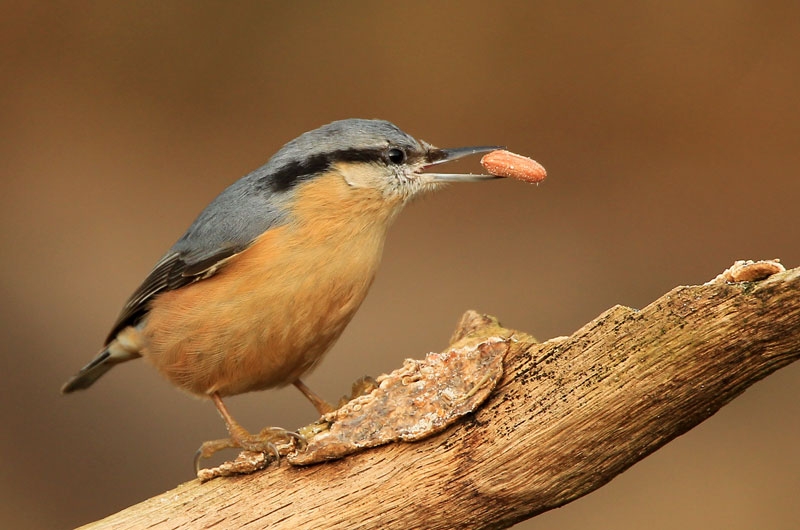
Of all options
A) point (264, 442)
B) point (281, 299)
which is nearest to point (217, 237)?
point (281, 299)

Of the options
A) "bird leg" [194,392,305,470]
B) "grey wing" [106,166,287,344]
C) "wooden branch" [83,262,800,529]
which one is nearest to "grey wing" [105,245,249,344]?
"grey wing" [106,166,287,344]

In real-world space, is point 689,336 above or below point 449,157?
below

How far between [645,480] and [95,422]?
10.9 feet

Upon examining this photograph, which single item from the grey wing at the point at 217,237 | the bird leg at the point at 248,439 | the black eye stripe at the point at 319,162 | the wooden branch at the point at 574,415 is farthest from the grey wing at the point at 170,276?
the wooden branch at the point at 574,415

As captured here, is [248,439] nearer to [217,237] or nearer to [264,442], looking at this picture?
[264,442]

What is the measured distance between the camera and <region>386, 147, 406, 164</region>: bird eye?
3.59 m

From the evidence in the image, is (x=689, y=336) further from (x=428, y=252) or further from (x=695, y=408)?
(x=428, y=252)

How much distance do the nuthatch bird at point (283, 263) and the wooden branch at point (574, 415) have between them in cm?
61

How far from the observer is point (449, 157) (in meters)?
3.67

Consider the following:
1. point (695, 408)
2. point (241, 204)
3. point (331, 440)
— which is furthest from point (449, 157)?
point (695, 408)

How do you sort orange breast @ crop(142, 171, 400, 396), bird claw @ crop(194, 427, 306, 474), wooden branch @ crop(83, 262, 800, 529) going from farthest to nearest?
orange breast @ crop(142, 171, 400, 396)
bird claw @ crop(194, 427, 306, 474)
wooden branch @ crop(83, 262, 800, 529)

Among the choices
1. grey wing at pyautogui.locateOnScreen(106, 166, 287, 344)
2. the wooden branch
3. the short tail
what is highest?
Answer: grey wing at pyautogui.locateOnScreen(106, 166, 287, 344)

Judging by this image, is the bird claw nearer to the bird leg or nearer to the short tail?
the bird leg

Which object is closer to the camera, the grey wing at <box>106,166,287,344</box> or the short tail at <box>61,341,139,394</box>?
the grey wing at <box>106,166,287,344</box>
